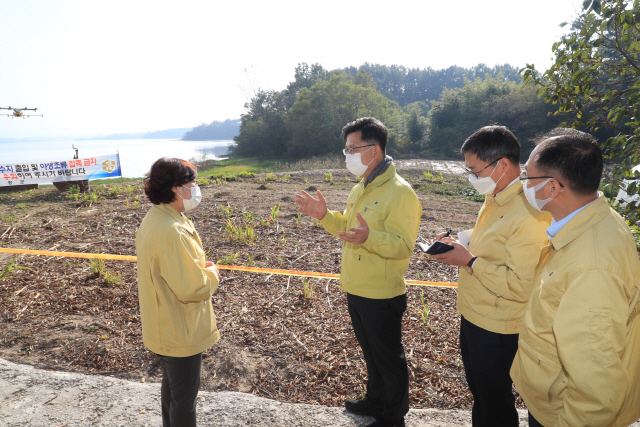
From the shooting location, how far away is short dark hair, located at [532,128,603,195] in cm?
140

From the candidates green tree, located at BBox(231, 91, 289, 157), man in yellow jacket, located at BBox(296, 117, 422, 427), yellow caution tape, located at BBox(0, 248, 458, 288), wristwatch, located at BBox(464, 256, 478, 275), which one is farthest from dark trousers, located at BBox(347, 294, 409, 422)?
green tree, located at BBox(231, 91, 289, 157)

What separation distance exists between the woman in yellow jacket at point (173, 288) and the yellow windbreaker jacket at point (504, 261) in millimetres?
1495

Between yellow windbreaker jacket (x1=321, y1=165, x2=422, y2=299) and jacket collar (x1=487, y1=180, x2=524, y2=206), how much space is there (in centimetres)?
52

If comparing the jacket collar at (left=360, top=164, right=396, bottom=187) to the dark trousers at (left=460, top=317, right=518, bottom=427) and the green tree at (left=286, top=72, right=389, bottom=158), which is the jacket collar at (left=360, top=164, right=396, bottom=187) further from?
the green tree at (left=286, top=72, right=389, bottom=158)

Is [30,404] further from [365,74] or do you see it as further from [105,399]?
[365,74]

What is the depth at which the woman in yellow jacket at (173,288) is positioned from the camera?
1995 millimetres

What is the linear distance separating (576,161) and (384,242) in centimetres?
107

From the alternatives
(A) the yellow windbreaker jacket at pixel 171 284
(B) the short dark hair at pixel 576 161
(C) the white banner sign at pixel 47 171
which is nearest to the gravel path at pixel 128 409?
(A) the yellow windbreaker jacket at pixel 171 284

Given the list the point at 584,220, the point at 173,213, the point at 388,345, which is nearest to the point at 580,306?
the point at 584,220

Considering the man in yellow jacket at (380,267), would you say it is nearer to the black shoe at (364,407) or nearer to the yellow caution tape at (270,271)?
the black shoe at (364,407)

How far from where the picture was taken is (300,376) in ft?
10.2

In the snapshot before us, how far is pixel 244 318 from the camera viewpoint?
156 inches

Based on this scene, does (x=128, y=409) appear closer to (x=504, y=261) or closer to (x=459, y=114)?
(x=504, y=261)

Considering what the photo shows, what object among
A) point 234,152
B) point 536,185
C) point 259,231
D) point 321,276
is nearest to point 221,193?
point 259,231
